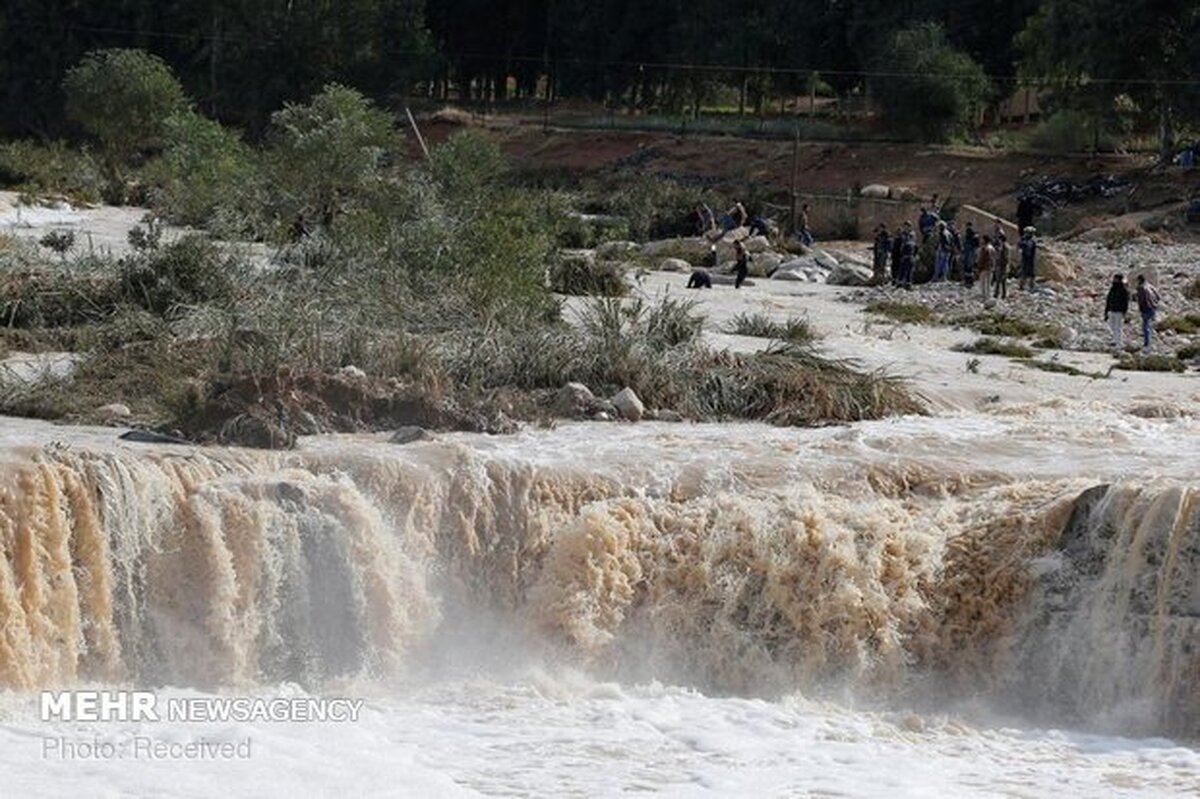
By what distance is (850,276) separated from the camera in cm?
3794

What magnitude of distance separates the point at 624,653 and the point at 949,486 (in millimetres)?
3711

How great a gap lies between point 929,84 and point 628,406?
37090 millimetres

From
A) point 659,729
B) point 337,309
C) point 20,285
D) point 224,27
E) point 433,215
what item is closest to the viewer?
point 659,729

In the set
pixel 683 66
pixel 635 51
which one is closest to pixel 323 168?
pixel 683 66

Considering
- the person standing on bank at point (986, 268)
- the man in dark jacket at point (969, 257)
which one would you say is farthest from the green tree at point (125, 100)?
the person standing on bank at point (986, 268)

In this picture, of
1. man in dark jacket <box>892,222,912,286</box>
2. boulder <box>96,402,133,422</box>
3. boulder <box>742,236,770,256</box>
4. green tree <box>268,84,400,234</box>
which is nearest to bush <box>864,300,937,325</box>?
man in dark jacket <box>892,222,912,286</box>

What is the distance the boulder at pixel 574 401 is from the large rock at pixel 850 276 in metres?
16.8

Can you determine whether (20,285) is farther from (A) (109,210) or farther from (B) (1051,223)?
(B) (1051,223)

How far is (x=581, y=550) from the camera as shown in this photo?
16.5 m

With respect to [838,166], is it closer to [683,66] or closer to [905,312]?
[683,66]

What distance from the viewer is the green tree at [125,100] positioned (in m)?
56.0

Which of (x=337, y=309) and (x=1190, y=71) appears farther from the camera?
(x=1190, y=71)

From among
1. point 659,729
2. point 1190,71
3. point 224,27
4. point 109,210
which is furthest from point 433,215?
point 224,27

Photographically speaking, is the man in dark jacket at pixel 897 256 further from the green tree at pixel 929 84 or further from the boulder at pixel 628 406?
the green tree at pixel 929 84
